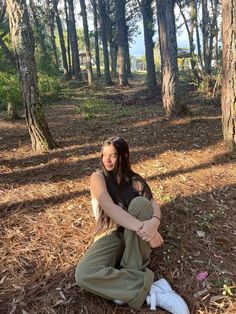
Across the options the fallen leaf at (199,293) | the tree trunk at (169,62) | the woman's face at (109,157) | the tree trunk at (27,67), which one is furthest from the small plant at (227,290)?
the tree trunk at (169,62)

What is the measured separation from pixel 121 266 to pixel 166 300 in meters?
0.48

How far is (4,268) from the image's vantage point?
10.5 ft

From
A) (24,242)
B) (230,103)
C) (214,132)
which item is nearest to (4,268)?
(24,242)

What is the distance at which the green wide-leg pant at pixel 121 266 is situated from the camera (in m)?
2.69

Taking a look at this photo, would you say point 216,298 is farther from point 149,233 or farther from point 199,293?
point 149,233

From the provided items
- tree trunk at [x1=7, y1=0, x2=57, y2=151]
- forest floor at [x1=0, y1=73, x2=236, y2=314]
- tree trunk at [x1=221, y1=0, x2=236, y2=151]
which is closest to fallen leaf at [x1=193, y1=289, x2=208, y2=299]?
forest floor at [x1=0, y1=73, x2=236, y2=314]

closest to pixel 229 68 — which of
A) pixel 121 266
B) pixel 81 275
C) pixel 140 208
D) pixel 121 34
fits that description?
pixel 140 208

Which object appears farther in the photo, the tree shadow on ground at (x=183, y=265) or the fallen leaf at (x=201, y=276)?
the fallen leaf at (x=201, y=276)

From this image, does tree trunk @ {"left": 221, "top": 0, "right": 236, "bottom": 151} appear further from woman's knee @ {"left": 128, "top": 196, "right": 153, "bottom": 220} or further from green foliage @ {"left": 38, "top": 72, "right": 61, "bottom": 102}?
green foliage @ {"left": 38, "top": 72, "right": 61, "bottom": 102}

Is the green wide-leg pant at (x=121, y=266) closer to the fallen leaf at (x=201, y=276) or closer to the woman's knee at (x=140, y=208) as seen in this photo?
the woman's knee at (x=140, y=208)

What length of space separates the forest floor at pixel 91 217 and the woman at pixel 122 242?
0.57 feet

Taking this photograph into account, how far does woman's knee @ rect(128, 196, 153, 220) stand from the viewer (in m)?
2.97

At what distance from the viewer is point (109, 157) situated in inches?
124

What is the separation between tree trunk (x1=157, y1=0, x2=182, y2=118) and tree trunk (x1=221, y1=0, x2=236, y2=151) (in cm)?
287
